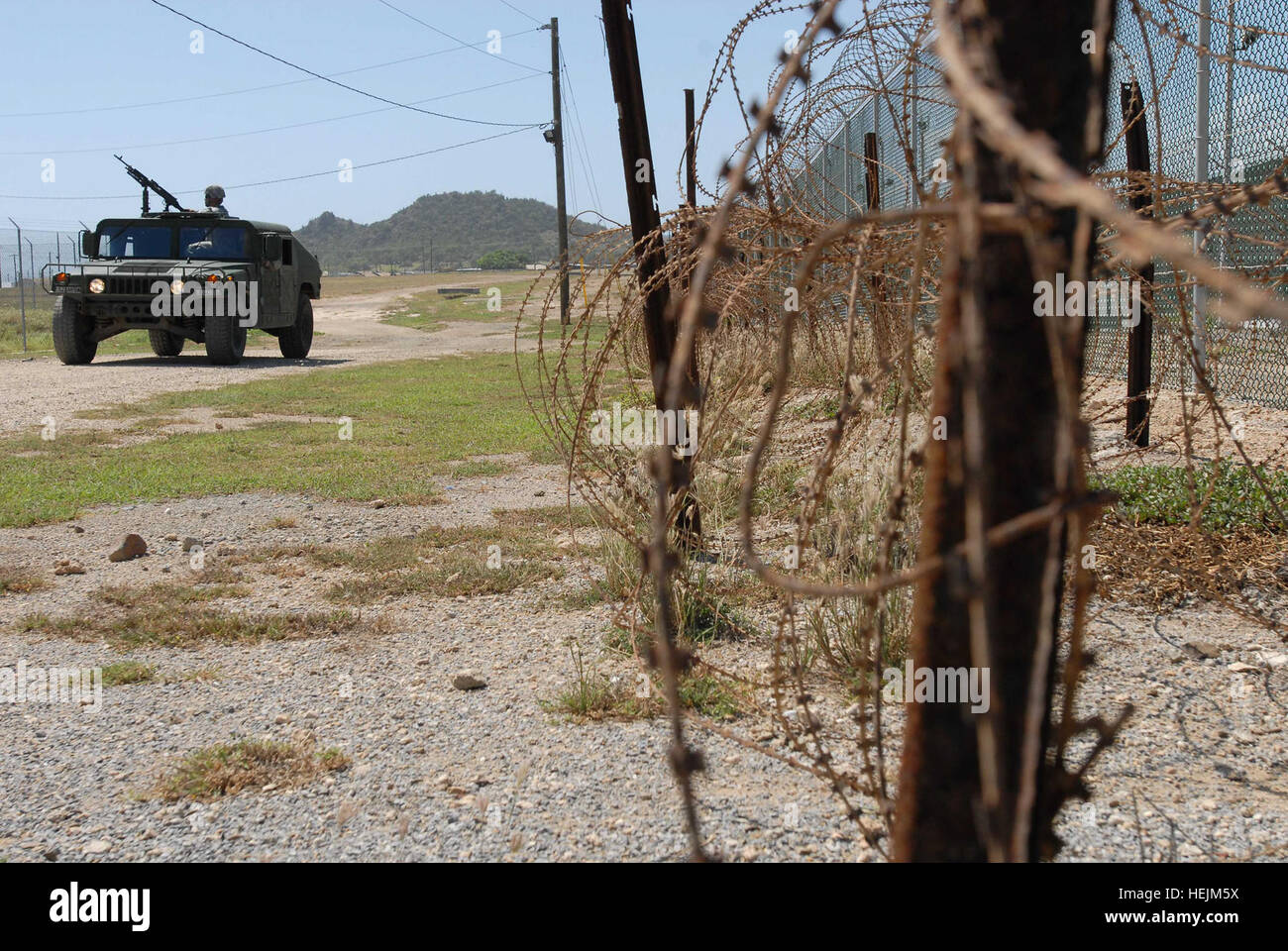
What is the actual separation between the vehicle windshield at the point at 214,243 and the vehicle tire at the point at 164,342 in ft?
5.72

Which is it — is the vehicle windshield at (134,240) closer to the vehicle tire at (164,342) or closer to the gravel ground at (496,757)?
the vehicle tire at (164,342)

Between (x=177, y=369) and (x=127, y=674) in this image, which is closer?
(x=127, y=674)

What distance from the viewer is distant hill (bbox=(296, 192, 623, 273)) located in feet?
399

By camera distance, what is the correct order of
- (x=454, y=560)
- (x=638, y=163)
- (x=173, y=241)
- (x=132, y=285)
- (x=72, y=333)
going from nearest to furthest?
(x=638, y=163), (x=454, y=560), (x=132, y=285), (x=72, y=333), (x=173, y=241)

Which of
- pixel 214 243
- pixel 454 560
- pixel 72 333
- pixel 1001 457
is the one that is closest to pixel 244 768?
pixel 454 560

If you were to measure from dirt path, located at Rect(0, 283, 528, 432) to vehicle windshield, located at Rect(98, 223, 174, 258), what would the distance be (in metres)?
1.64

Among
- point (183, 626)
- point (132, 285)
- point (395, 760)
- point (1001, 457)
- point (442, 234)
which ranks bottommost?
point (395, 760)

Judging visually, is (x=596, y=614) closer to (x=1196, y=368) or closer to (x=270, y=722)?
→ (x=270, y=722)

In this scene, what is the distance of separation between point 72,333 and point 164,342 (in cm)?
184

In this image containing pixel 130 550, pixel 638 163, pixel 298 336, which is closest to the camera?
pixel 638 163

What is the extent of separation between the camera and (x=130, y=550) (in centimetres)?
534

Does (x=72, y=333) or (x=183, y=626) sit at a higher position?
(x=72, y=333)

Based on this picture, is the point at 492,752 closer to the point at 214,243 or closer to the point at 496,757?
the point at 496,757
